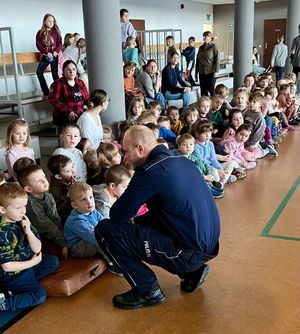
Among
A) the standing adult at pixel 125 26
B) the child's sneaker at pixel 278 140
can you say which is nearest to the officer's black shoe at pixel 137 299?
the child's sneaker at pixel 278 140

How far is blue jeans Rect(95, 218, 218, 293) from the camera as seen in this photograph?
111 inches

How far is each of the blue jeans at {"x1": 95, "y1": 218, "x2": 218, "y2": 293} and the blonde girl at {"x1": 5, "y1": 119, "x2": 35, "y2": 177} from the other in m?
1.79

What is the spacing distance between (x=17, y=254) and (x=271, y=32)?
841 inches

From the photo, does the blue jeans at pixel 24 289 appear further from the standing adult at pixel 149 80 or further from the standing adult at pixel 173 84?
the standing adult at pixel 173 84

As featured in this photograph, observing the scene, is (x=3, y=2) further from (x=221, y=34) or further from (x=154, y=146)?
(x=221, y=34)

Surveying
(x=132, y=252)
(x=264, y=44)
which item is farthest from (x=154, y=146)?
(x=264, y=44)

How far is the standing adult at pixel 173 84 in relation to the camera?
27.7ft

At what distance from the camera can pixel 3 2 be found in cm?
943

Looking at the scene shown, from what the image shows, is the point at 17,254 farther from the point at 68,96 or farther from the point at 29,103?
the point at 29,103

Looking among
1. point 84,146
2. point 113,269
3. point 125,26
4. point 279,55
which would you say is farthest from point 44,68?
point 279,55

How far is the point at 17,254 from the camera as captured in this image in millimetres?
2857

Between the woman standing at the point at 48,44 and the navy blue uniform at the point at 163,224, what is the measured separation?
523 cm

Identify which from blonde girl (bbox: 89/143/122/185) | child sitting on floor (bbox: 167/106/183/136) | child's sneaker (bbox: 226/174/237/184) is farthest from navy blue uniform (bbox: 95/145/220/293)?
child sitting on floor (bbox: 167/106/183/136)

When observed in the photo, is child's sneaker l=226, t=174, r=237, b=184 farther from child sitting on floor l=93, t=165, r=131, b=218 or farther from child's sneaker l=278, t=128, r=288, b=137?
child's sneaker l=278, t=128, r=288, b=137
